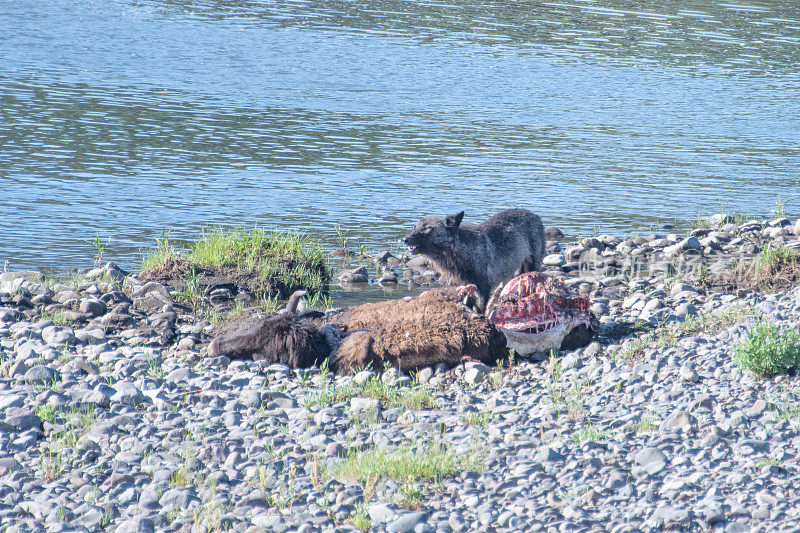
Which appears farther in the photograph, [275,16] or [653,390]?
[275,16]

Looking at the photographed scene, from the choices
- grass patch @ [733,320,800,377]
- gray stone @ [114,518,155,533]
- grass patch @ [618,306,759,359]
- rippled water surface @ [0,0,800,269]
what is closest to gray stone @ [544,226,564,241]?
rippled water surface @ [0,0,800,269]

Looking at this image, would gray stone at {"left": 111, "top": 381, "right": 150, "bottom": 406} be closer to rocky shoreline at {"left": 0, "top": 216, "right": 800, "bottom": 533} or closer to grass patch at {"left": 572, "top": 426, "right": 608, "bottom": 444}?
rocky shoreline at {"left": 0, "top": 216, "right": 800, "bottom": 533}

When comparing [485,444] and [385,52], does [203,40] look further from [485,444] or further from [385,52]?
[485,444]

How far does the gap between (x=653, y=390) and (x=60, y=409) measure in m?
4.26

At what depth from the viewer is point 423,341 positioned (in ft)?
25.9

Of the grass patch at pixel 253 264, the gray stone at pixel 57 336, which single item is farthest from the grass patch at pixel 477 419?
the grass patch at pixel 253 264

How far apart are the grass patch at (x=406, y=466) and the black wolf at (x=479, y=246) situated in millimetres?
3859

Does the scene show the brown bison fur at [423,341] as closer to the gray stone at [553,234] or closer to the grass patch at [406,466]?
the grass patch at [406,466]

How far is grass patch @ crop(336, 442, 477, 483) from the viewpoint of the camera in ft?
17.8

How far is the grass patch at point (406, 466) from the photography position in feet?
17.8

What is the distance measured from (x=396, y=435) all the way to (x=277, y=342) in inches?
86.2

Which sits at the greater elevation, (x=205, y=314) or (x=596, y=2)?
(x=596, y=2)

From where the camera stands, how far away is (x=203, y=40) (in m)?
28.3

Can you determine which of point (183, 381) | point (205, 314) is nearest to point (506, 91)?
point (205, 314)
